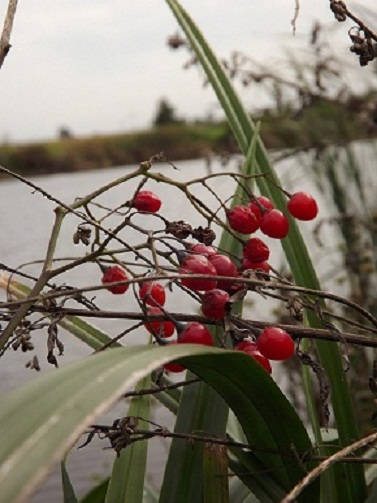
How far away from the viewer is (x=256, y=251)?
2.36 ft

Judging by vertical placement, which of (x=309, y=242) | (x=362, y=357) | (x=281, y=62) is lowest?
(x=362, y=357)

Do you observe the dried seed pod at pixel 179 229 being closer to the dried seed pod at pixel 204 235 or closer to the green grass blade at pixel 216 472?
the dried seed pod at pixel 204 235

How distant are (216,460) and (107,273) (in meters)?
0.16

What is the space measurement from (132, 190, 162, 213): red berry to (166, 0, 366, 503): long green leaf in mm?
218

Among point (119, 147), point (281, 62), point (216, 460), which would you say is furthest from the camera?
point (119, 147)

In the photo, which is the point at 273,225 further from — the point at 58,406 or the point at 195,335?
the point at 58,406

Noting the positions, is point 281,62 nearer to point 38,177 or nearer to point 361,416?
point 361,416

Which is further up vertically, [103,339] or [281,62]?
[281,62]

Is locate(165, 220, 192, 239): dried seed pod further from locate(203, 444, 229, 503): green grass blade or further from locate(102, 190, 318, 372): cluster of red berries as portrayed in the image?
locate(203, 444, 229, 503): green grass blade

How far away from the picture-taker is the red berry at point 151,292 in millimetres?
636

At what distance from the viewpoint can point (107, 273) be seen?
745 millimetres

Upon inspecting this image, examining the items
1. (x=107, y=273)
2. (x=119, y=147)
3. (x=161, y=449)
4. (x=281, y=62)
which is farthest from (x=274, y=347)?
(x=119, y=147)

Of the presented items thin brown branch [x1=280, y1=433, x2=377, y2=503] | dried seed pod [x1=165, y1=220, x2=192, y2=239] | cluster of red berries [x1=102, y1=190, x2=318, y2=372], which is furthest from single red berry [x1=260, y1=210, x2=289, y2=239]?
thin brown branch [x1=280, y1=433, x2=377, y2=503]

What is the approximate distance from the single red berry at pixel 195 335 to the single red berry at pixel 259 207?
175mm
